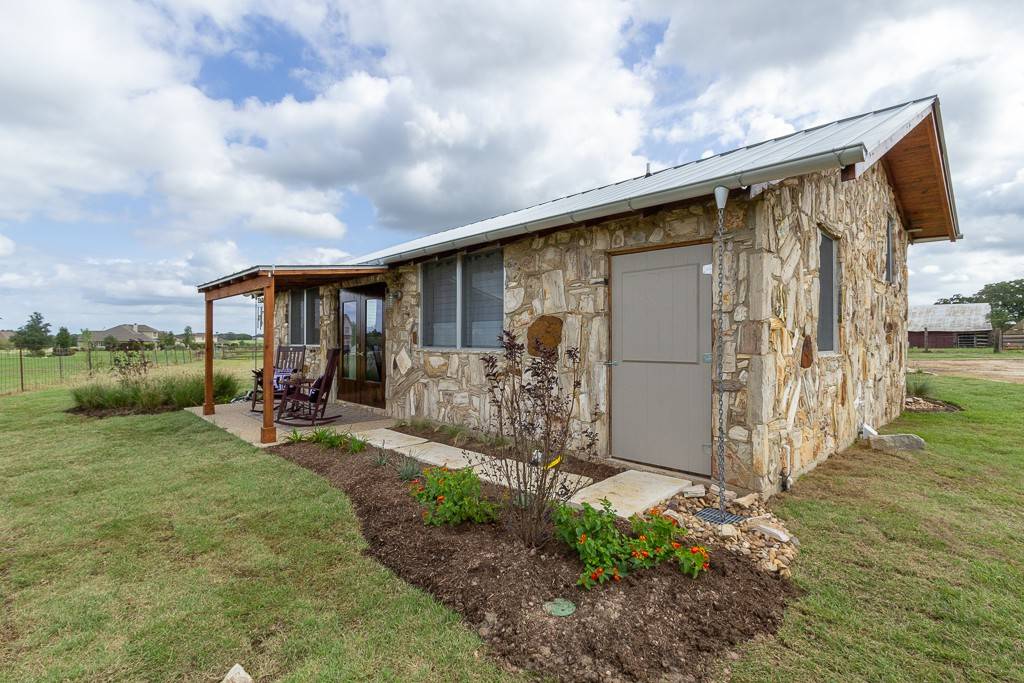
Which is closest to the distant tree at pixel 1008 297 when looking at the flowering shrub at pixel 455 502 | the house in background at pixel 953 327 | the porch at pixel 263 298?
the house in background at pixel 953 327

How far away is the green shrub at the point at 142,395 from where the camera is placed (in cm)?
864

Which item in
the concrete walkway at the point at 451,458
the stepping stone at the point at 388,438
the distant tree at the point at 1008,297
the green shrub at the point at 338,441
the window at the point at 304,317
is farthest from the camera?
the distant tree at the point at 1008,297

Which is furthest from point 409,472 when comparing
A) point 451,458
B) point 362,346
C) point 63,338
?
point 63,338

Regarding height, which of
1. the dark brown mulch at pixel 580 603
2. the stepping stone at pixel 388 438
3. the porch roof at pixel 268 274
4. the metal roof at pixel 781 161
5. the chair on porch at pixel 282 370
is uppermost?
the metal roof at pixel 781 161

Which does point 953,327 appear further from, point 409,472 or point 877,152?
point 409,472

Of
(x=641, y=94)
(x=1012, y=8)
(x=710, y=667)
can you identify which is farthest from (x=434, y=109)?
(x=710, y=667)

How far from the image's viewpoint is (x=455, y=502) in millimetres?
3061

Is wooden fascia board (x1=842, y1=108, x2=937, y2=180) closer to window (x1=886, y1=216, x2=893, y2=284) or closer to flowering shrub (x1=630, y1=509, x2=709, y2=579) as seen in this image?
window (x1=886, y1=216, x2=893, y2=284)

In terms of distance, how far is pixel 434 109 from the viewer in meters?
8.67

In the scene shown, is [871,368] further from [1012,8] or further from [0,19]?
[0,19]

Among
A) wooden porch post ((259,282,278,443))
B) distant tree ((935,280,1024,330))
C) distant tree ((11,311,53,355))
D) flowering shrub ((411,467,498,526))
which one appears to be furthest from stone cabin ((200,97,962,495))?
distant tree ((935,280,1024,330))

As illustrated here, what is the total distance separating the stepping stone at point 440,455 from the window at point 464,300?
1360 mm

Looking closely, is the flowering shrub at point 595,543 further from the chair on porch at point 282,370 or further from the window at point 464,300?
the chair on porch at point 282,370

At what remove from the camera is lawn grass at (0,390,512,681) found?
1894 millimetres
